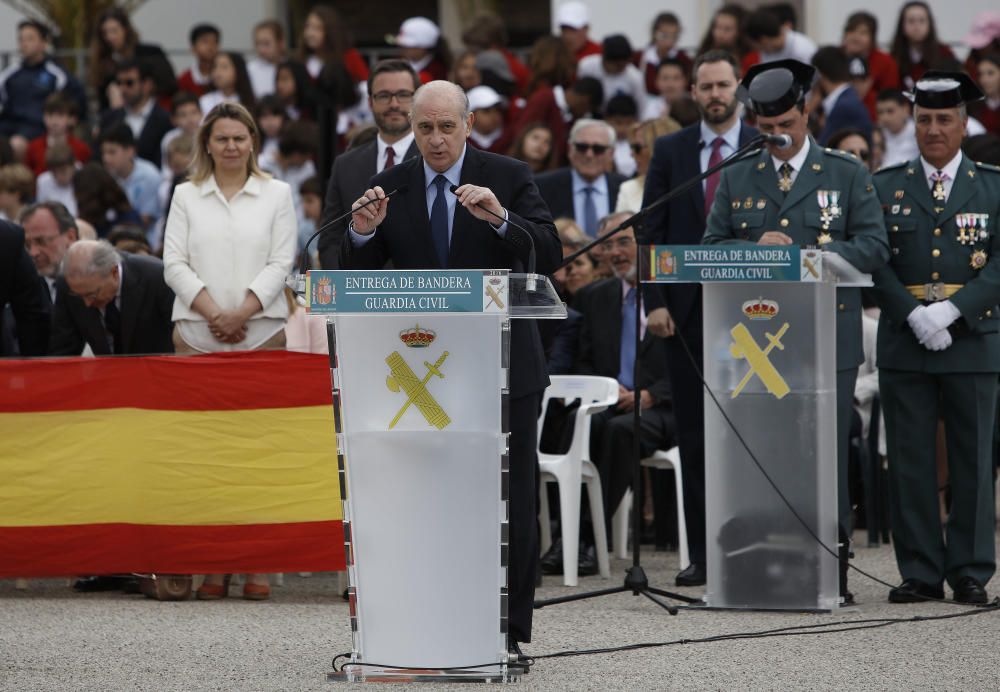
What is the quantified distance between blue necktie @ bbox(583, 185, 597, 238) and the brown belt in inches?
146

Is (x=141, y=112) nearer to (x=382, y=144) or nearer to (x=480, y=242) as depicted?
(x=382, y=144)

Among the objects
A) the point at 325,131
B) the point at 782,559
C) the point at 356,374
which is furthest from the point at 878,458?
the point at 356,374

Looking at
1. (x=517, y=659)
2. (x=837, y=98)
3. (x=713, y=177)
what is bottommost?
(x=517, y=659)

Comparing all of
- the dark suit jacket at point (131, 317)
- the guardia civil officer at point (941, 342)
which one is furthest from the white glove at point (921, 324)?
the dark suit jacket at point (131, 317)

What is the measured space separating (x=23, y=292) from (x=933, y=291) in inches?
183

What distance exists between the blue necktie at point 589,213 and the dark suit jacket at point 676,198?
99.2 inches

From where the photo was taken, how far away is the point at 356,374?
570cm

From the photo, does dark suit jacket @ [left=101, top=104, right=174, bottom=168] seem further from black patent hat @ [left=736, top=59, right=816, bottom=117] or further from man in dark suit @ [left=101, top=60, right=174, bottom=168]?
black patent hat @ [left=736, top=59, right=816, bottom=117]

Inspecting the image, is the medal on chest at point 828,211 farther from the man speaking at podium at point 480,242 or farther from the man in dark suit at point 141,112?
the man in dark suit at point 141,112

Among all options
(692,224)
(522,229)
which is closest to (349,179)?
(692,224)

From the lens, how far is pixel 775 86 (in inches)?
291

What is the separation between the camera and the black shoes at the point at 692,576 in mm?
8289

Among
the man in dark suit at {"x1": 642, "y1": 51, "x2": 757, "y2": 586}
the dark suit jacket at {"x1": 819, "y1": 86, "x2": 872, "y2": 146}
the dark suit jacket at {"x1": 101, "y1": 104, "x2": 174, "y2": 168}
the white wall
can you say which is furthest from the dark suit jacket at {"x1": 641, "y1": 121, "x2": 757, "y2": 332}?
the white wall

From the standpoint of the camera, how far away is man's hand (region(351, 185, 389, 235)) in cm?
566
